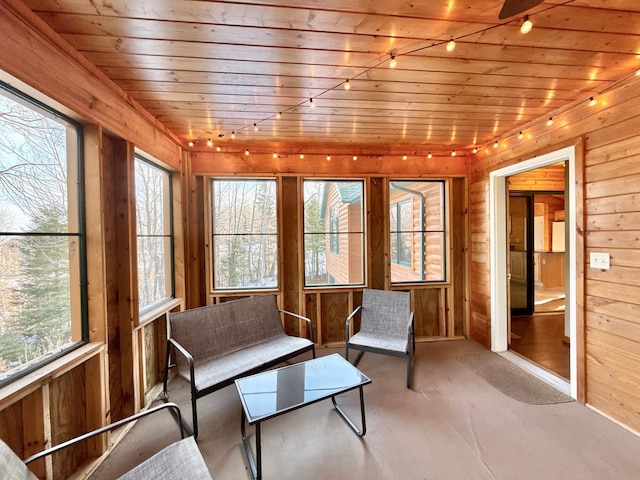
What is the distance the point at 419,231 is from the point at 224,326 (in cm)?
276

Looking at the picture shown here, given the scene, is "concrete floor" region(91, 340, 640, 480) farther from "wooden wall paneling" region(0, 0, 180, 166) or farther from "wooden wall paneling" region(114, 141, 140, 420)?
"wooden wall paneling" region(0, 0, 180, 166)

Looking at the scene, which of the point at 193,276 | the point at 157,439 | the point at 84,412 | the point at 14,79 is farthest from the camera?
the point at 193,276

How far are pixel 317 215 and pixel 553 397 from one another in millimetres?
2931

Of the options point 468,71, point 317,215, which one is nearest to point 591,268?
point 468,71

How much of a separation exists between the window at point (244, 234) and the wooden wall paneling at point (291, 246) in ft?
0.38

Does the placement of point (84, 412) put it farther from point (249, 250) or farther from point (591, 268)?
point (591, 268)

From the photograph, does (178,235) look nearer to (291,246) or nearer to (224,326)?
(224,326)

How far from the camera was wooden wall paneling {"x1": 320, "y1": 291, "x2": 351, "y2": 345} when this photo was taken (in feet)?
11.3

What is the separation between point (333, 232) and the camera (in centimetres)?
346

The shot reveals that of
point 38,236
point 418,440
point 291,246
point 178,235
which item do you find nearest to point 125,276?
point 38,236

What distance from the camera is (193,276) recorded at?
317 cm

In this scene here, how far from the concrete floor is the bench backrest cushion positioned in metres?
0.45

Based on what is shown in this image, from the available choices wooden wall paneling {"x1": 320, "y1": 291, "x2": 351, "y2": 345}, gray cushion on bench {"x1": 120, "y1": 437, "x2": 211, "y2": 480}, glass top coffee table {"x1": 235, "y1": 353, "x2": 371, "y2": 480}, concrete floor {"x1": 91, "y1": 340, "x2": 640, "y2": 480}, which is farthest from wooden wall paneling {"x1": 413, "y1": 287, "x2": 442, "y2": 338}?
gray cushion on bench {"x1": 120, "y1": 437, "x2": 211, "y2": 480}

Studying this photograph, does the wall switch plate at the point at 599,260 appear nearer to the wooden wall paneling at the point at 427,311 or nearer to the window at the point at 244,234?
the wooden wall paneling at the point at 427,311
